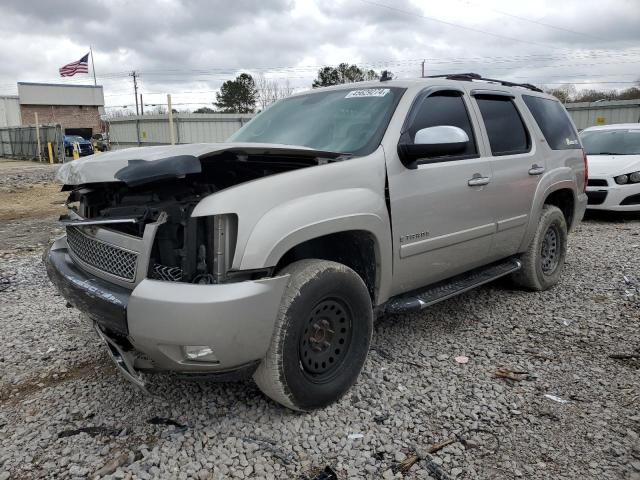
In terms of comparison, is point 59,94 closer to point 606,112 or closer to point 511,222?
point 606,112

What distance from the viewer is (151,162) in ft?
8.28

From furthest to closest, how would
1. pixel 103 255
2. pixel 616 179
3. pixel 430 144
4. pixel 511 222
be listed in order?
1. pixel 616 179
2. pixel 511 222
3. pixel 430 144
4. pixel 103 255

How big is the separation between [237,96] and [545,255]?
160 feet

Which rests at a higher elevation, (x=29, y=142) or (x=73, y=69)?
(x=73, y=69)

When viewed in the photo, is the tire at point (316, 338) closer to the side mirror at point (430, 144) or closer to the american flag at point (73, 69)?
the side mirror at point (430, 144)

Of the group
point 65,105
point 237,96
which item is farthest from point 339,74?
point 65,105

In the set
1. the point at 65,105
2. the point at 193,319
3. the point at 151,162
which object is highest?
the point at 65,105

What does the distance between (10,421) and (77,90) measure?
60.1 metres

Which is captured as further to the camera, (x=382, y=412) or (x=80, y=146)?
(x=80, y=146)

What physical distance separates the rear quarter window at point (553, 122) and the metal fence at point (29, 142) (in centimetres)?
2632

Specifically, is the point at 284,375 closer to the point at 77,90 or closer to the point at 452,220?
the point at 452,220

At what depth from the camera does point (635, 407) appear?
3.04 m

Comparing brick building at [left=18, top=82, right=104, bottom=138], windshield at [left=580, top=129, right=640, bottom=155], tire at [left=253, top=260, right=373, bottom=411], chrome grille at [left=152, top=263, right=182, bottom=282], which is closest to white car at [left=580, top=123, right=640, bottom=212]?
windshield at [left=580, top=129, right=640, bottom=155]

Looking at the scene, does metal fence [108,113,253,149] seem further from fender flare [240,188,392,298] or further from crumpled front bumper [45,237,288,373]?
crumpled front bumper [45,237,288,373]
